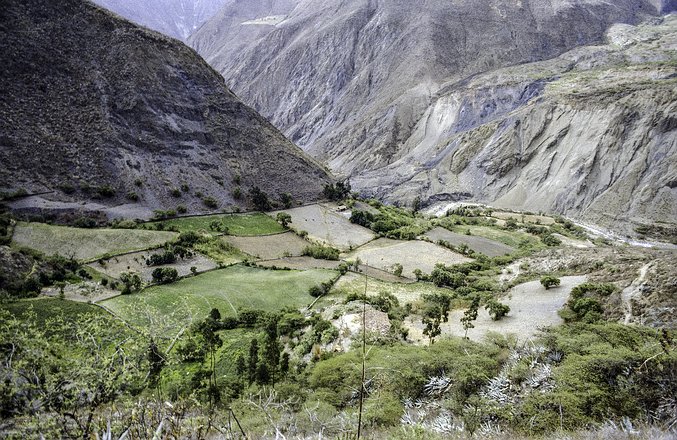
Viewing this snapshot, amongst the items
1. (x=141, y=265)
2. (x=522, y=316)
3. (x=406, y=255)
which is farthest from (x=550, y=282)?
(x=141, y=265)

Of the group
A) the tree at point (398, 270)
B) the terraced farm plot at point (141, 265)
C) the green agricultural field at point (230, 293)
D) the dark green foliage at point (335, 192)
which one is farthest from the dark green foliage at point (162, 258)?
the dark green foliage at point (335, 192)

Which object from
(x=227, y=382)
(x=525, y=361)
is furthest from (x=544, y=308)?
(x=227, y=382)

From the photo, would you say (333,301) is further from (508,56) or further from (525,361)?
(508,56)

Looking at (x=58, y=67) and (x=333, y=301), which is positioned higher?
(x=58, y=67)

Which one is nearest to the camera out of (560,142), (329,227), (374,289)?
(374,289)

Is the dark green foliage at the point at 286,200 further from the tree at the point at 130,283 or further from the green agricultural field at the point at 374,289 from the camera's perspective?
the tree at the point at 130,283

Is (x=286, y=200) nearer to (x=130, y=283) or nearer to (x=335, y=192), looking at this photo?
(x=335, y=192)

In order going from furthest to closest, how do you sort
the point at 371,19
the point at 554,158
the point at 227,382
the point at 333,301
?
the point at 371,19 → the point at 554,158 → the point at 333,301 → the point at 227,382
